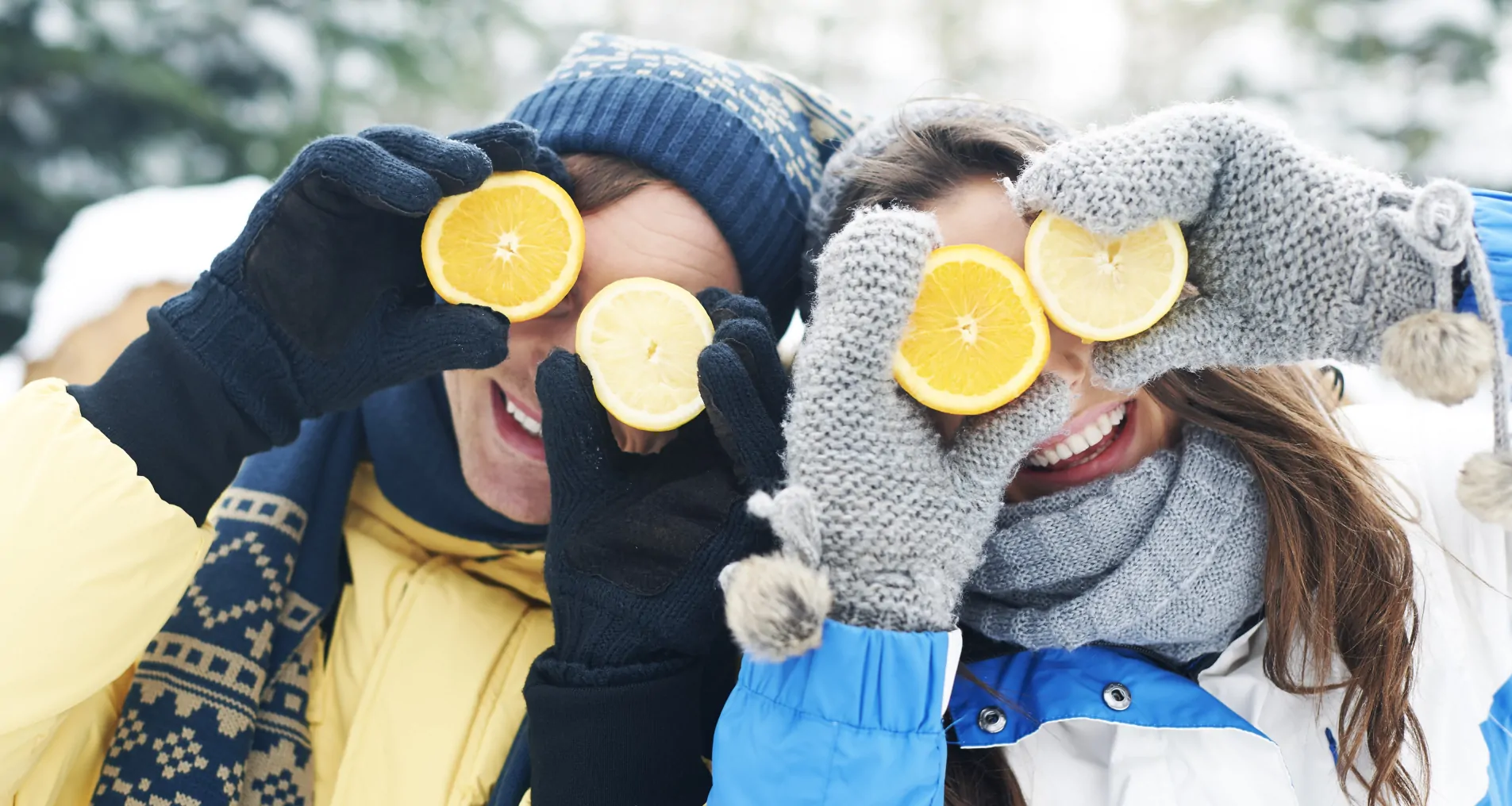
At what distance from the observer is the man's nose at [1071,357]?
1687 millimetres

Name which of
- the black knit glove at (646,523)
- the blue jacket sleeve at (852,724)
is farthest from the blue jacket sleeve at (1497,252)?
the black knit glove at (646,523)

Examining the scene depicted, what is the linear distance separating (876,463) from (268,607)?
Result: 1346 mm

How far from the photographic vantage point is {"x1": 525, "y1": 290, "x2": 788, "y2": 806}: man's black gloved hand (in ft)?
5.41

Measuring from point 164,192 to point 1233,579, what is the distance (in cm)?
396

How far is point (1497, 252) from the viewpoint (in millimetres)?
1444

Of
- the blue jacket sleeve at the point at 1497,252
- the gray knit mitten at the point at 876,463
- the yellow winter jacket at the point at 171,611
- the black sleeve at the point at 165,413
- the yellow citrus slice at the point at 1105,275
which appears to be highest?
the blue jacket sleeve at the point at 1497,252

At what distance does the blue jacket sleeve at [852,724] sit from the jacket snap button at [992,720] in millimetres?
255

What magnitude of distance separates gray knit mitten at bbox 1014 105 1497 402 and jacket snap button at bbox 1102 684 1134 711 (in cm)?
57

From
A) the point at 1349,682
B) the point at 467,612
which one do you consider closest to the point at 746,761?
the point at 467,612

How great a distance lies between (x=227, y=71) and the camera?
422 centimetres

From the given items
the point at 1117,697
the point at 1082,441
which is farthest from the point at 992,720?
the point at 1082,441

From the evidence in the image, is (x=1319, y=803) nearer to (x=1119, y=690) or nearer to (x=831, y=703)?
(x=1119, y=690)

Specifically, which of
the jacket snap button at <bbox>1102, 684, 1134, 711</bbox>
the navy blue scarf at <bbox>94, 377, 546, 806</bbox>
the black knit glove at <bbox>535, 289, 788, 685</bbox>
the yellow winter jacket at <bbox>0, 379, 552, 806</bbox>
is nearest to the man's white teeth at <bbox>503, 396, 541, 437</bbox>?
the navy blue scarf at <bbox>94, 377, 546, 806</bbox>

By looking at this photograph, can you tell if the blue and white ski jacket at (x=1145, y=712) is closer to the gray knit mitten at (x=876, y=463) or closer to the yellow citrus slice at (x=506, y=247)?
the gray knit mitten at (x=876, y=463)
